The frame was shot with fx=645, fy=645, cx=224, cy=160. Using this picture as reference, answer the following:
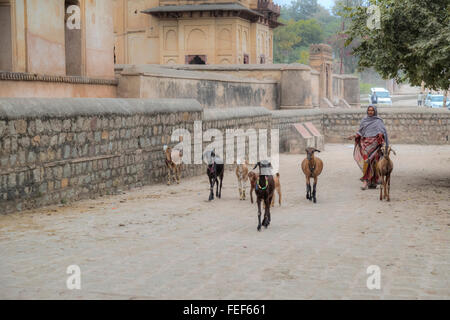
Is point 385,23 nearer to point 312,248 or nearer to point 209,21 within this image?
point 312,248

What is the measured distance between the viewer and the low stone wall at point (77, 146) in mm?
9172

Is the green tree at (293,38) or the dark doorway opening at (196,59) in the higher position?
the green tree at (293,38)

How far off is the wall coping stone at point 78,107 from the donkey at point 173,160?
887 millimetres

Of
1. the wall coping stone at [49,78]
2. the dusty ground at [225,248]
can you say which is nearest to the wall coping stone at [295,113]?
the wall coping stone at [49,78]

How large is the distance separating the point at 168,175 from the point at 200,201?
2476mm

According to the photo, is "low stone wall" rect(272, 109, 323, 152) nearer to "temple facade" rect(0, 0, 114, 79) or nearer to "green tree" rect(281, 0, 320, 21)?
"temple facade" rect(0, 0, 114, 79)

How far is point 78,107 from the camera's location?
10.8m

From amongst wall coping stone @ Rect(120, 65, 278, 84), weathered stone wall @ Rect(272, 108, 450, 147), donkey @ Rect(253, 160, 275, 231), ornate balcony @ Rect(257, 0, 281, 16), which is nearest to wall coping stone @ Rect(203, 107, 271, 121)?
wall coping stone @ Rect(120, 65, 278, 84)

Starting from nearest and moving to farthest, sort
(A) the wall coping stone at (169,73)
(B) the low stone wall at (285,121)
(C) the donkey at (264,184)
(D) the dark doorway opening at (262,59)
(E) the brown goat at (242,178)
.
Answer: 1. (C) the donkey at (264,184)
2. (E) the brown goat at (242,178)
3. (A) the wall coping stone at (169,73)
4. (B) the low stone wall at (285,121)
5. (D) the dark doorway opening at (262,59)

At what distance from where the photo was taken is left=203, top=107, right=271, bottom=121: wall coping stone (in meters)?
16.2

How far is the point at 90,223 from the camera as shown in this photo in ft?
28.8

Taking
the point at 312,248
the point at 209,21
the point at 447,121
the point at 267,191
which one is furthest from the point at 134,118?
the point at 209,21

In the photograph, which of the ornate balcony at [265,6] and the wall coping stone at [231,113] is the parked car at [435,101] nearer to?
the ornate balcony at [265,6]

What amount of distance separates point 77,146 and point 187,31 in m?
25.7
